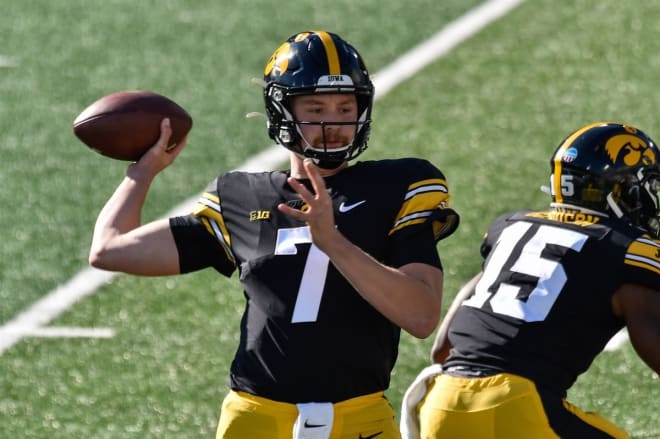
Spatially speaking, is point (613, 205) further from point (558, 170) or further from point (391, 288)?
point (391, 288)

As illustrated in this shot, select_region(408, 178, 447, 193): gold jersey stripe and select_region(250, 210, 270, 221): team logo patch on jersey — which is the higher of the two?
select_region(408, 178, 447, 193): gold jersey stripe

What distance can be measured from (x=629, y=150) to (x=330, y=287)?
1447 millimetres

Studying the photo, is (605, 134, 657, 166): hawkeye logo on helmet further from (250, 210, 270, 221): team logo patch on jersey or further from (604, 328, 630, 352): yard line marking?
(604, 328, 630, 352): yard line marking

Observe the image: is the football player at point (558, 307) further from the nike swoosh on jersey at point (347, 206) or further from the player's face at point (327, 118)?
the player's face at point (327, 118)

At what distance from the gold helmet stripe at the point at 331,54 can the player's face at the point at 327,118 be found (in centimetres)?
8

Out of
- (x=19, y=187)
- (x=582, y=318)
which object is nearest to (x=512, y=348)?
(x=582, y=318)

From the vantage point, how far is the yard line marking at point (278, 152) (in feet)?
23.5

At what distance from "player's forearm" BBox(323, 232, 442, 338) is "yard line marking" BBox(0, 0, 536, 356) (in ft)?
3.43

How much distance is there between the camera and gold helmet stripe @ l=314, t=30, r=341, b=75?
414 cm

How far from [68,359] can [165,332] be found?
1.70 feet

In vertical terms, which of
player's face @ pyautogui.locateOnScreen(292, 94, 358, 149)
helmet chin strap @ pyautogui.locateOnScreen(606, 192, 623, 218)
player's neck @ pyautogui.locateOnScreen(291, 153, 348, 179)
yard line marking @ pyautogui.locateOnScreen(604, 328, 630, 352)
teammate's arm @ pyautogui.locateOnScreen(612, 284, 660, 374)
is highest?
player's face @ pyautogui.locateOnScreen(292, 94, 358, 149)

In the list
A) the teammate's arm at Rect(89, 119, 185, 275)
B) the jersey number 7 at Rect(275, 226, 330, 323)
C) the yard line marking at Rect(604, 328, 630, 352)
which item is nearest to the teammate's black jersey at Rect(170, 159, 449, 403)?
the jersey number 7 at Rect(275, 226, 330, 323)

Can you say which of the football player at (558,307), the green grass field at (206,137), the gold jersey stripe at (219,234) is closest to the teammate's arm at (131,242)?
the gold jersey stripe at (219,234)

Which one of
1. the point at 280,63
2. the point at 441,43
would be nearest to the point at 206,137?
the point at 441,43
